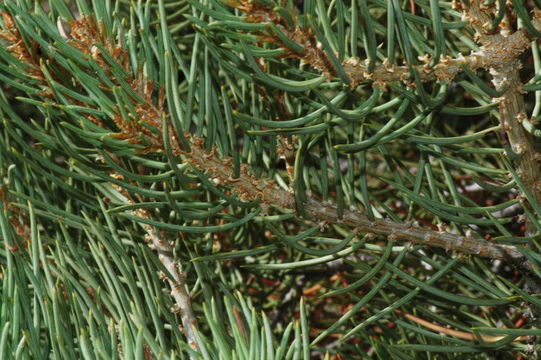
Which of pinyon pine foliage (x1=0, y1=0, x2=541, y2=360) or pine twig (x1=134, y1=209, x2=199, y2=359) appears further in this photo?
pine twig (x1=134, y1=209, x2=199, y2=359)

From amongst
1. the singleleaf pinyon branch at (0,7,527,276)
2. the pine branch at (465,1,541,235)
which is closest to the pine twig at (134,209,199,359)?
the singleleaf pinyon branch at (0,7,527,276)

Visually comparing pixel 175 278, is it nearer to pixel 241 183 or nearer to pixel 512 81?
pixel 241 183

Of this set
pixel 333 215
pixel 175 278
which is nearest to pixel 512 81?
pixel 333 215

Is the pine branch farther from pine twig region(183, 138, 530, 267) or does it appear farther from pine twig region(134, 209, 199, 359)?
pine twig region(134, 209, 199, 359)

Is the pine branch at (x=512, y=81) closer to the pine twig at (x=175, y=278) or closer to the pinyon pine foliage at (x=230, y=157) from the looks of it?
the pinyon pine foliage at (x=230, y=157)

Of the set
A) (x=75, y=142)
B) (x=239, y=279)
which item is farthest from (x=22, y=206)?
(x=239, y=279)

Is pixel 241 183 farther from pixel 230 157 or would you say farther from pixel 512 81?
pixel 512 81

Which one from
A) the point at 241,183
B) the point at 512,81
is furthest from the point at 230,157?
the point at 512,81

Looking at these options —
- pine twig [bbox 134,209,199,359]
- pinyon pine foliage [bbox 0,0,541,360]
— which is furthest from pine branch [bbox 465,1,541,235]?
pine twig [bbox 134,209,199,359]

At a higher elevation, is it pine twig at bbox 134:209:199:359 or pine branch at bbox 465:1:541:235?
pine branch at bbox 465:1:541:235

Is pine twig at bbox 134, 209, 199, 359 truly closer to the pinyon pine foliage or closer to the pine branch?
the pinyon pine foliage

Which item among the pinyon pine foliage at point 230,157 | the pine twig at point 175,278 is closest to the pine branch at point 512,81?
the pinyon pine foliage at point 230,157
